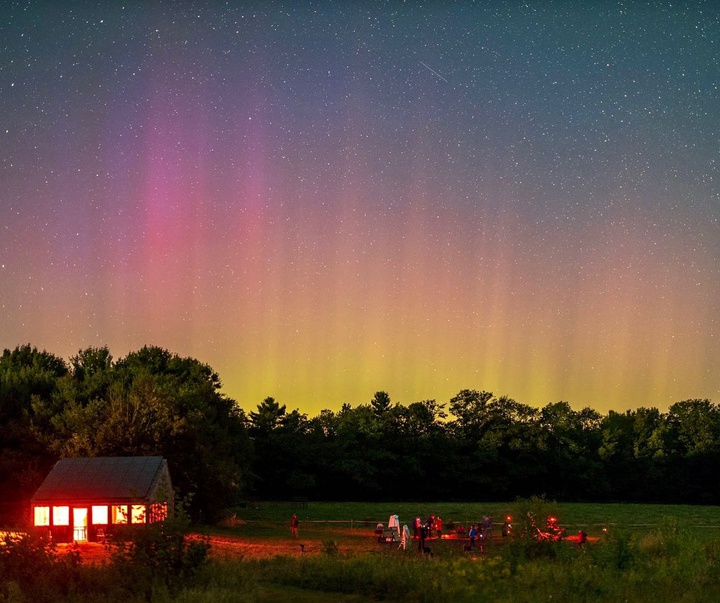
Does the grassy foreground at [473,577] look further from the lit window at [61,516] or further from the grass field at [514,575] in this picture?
the lit window at [61,516]

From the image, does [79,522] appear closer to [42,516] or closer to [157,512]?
[42,516]

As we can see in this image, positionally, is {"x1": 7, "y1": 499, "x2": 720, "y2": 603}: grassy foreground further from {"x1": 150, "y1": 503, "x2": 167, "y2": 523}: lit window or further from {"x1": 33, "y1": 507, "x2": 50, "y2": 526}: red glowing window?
{"x1": 33, "y1": 507, "x2": 50, "y2": 526}: red glowing window

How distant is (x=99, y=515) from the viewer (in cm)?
4356

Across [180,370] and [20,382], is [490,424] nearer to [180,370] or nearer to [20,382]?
[180,370]

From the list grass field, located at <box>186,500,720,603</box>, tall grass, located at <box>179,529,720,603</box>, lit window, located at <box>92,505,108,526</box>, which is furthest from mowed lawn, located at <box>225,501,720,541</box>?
tall grass, located at <box>179,529,720,603</box>

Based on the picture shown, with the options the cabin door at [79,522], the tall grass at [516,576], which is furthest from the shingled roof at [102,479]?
the tall grass at [516,576]

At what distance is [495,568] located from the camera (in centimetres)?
2191

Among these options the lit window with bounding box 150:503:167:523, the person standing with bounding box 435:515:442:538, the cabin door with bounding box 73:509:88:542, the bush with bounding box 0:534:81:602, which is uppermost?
the lit window with bounding box 150:503:167:523

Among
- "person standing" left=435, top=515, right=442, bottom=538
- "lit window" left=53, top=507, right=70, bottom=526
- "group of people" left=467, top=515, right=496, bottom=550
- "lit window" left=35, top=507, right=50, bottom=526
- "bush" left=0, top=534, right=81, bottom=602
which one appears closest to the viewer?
"bush" left=0, top=534, right=81, bottom=602

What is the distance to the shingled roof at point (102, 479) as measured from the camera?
1729 inches

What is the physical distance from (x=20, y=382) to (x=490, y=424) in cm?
6587

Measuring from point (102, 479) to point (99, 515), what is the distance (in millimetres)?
2177

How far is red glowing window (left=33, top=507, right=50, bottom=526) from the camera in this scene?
43781mm

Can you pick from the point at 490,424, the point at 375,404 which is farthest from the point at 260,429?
the point at 490,424
